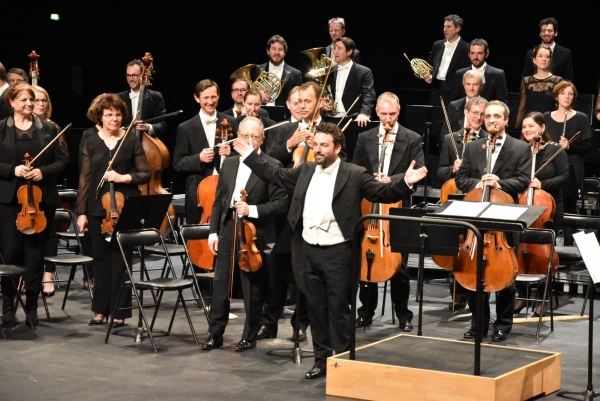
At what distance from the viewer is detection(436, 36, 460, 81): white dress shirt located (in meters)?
9.30

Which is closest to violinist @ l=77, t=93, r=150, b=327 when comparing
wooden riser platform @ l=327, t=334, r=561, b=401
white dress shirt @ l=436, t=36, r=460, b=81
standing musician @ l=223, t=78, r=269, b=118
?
standing musician @ l=223, t=78, r=269, b=118

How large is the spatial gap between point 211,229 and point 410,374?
185cm

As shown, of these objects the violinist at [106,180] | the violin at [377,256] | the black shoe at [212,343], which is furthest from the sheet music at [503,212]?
the violinist at [106,180]

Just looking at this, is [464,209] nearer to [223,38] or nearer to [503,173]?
[503,173]

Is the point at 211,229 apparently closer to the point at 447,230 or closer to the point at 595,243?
the point at 447,230

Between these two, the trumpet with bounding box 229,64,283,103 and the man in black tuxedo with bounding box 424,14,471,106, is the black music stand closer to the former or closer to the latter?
the trumpet with bounding box 229,64,283,103

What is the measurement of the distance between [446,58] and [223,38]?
11.3 feet

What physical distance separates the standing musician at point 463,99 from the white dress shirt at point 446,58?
2.22ft

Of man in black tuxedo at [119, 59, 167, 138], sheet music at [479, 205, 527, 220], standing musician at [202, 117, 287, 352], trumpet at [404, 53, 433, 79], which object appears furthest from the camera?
trumpet at [404, 53, 433, 79]

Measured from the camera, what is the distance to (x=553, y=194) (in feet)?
24.4

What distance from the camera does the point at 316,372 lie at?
18.2ft

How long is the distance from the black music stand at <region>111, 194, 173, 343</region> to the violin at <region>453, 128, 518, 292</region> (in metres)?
2.01

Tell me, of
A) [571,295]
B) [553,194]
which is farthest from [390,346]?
[571,295]

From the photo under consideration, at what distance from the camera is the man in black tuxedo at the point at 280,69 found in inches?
348
